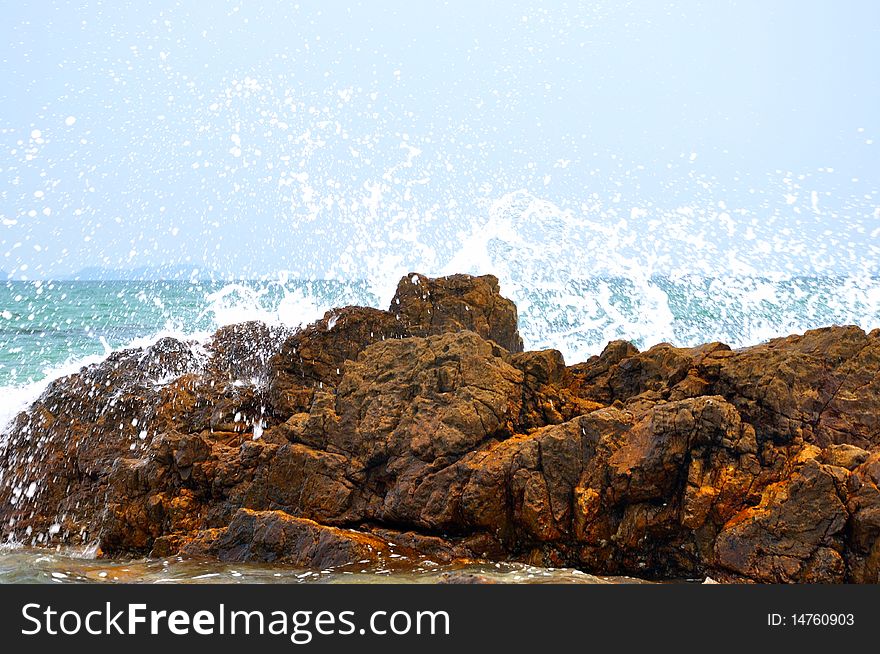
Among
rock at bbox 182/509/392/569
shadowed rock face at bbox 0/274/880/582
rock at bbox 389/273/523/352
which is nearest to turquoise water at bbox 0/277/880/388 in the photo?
rock at bbox 389/273/523/352

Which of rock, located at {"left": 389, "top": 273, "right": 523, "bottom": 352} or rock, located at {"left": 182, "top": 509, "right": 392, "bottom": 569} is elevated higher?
rock, located at {"left": 389, "top": 273, "right": 523, "bottom": 352}

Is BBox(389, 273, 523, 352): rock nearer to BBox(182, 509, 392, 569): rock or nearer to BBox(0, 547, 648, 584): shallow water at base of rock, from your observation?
BBox(182, 509, 392, 569): rock

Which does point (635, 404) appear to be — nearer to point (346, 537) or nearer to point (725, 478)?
point (725, 478)

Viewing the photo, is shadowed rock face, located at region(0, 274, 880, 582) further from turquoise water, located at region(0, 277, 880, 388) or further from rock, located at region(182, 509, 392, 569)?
turquoise water, located at region(0, 277, 880, 388)

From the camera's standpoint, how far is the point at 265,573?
7125 millimetres

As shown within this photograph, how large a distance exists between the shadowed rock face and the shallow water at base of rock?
0.26m

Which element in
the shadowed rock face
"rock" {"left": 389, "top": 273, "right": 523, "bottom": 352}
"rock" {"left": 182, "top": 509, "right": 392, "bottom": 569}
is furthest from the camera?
"rock" {"left": 389, "top": 273, "right": 523, "bottom": 352}

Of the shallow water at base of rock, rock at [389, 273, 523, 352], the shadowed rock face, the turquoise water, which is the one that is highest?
the turquoise water

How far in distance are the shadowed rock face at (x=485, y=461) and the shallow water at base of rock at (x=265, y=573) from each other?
26cm

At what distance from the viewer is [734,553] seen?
6820 millimetres

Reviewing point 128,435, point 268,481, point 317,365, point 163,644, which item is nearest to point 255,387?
point 317,365

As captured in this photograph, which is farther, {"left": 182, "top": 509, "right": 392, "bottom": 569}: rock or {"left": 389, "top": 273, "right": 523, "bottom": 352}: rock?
{"left": 389, "top": 273, "right": 523, "bottom": 352}: rock

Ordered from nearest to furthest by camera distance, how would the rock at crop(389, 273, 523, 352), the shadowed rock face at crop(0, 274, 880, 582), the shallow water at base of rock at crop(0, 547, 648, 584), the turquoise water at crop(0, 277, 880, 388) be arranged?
the shallow water at base of rock at crop(0, 547, 648, 584)
the shadowed rock face at crop(0, 274, 880, 582)
the rock at crop(389, 273, 523, 352)
the turquoise water at crop(0, 277, 880, 388)

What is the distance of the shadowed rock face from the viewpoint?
23.7 ft
